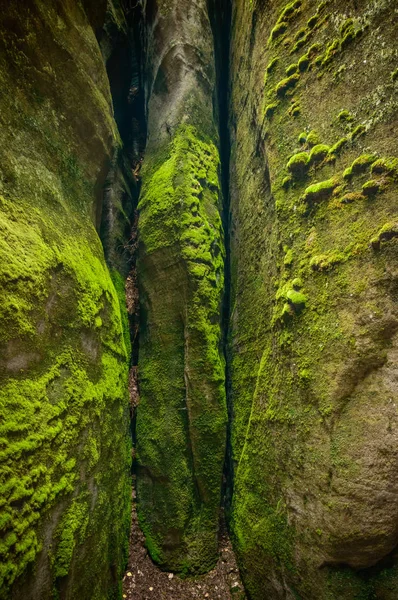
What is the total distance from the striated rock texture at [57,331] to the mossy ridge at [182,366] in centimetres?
56

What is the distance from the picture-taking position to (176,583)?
5.29 metres

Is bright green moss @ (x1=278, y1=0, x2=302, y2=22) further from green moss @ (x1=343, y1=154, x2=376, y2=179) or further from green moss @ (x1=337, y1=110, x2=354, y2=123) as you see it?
green moss @ (x1=343, y1=154, x2=376, y2=179)

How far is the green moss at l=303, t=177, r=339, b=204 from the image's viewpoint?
188 inches

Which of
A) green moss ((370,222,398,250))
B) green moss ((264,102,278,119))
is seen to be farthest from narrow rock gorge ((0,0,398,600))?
green moss ((264,102,278,119))

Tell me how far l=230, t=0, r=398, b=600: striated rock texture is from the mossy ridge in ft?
1.96

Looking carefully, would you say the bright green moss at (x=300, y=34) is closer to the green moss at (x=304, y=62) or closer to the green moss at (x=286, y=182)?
the green moss at (x=304, y=62)

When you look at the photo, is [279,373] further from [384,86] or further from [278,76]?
[278,76]

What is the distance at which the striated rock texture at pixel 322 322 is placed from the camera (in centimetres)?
392

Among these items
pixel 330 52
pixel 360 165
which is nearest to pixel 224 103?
pixel 330 52

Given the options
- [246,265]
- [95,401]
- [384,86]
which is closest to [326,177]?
[384,86]

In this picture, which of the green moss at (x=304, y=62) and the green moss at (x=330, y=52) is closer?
the green moss at (x=330, y=52)

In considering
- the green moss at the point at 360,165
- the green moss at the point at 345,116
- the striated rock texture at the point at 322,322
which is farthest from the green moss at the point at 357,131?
the green moss at the point at 360,165

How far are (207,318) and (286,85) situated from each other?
4.55 metres

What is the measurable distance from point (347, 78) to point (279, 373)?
15.2 ft
